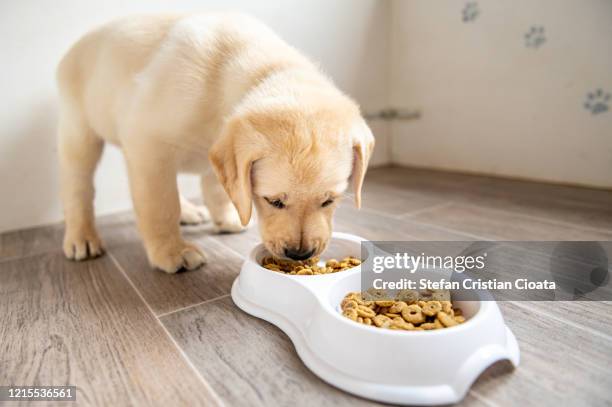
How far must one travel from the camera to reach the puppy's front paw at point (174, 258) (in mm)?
1608

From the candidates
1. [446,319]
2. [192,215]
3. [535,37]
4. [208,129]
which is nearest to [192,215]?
[192,215]

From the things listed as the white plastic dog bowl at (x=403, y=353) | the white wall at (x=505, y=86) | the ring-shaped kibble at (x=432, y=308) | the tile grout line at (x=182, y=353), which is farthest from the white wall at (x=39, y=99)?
the ring-shaped kibble at (x=432, y=308)

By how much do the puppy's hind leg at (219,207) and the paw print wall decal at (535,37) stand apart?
6.73ft

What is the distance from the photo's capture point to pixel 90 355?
1.10 m

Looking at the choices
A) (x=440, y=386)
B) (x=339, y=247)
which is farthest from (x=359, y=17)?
(x=440, y=386)

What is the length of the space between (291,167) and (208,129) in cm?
52

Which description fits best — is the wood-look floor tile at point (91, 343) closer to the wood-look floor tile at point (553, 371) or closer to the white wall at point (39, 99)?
the wood-look floor tile at point (553, 371)

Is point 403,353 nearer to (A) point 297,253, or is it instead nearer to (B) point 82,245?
(A) point 297,253

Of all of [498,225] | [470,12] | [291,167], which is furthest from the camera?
[470,12]

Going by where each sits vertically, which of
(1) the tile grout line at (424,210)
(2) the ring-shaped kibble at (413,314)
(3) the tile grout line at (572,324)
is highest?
(2) the ring-shaped kibble at (413,314)

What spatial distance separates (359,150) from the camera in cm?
130

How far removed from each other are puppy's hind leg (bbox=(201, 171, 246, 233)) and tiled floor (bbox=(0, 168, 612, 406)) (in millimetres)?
70

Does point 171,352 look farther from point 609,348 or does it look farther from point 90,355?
point 609,348

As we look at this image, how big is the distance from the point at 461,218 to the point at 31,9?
2388 millimetres
